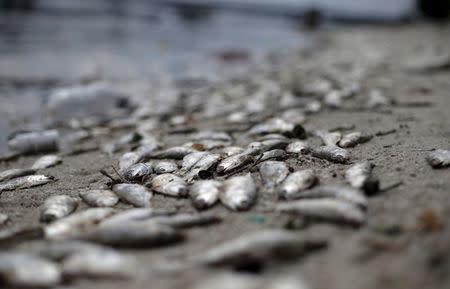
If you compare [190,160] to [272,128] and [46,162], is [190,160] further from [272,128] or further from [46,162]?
[46,162]

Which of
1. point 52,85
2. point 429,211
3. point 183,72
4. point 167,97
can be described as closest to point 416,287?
point 429,211

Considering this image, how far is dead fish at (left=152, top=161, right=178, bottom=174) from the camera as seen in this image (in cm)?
335

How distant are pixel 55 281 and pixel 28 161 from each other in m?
2.97

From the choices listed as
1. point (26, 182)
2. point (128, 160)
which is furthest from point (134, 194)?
point (26, 182)

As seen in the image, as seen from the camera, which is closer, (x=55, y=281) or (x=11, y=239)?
(x=55, y=281)

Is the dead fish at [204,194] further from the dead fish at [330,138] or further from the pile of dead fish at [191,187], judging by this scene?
the dead fish at [330,138]

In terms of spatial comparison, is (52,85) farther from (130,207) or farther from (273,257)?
(273,257)

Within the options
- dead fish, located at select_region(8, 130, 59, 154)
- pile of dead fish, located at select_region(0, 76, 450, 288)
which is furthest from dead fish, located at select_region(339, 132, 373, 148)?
dead fish, located at select_region(8, 130, 59, 154)

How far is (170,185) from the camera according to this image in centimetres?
285

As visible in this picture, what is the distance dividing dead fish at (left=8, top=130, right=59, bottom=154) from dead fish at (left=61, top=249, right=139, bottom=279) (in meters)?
3.08

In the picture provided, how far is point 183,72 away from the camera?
9.73m

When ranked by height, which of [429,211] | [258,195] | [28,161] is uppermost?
[429,211]

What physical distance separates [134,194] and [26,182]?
1.22m

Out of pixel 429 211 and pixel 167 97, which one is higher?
pixel 429 211
